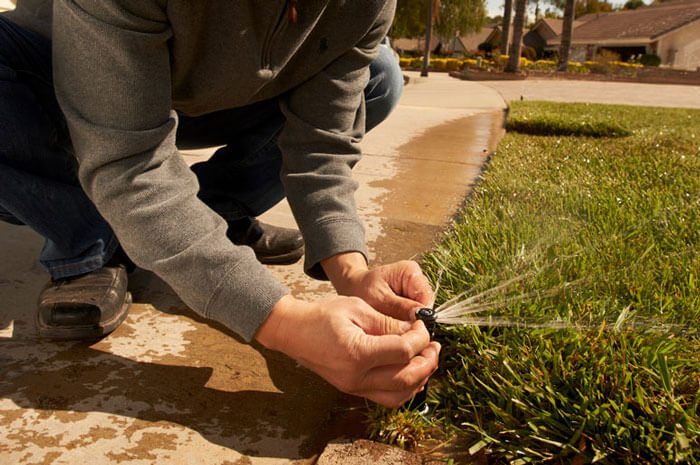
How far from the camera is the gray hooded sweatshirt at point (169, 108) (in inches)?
43.4

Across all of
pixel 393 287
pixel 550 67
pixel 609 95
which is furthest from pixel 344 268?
pixel 550 67

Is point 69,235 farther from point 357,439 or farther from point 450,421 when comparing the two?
point 450,421

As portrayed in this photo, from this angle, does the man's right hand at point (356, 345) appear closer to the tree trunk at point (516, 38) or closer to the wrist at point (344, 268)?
the wrist at point (344, 268)

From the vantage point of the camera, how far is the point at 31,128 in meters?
1.50

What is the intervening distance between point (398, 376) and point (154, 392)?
64 cm

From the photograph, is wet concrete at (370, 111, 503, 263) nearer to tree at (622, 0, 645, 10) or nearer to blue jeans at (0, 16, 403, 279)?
blue jeans at (0, 16, 403, 279)

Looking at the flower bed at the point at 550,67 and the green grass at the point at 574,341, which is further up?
the flower bed at the point at 550,67

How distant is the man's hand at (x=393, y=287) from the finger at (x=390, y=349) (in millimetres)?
147

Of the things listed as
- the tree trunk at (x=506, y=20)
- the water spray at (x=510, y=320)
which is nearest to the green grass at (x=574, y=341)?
the water spray at (x=510, y=320)

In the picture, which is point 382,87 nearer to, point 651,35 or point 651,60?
point 651,60

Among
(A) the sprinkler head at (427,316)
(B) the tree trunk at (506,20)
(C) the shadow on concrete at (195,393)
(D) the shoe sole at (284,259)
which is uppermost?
(B) the tree trunk at (506,20)

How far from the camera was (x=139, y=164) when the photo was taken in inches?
44.9

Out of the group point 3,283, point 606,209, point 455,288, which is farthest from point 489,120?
point 3,283

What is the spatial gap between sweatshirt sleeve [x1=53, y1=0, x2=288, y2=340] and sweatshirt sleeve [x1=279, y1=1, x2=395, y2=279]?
0.37 m
